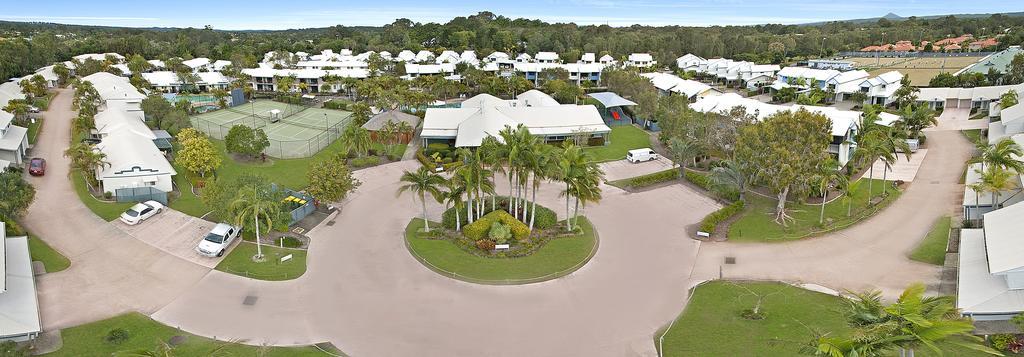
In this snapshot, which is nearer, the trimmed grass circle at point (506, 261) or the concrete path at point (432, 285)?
the concrete path at point (432, 285)

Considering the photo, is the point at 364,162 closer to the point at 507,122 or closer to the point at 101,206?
the point at 507,122

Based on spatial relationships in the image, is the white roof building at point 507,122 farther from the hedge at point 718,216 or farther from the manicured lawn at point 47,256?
the manicured lawn at point 47,256

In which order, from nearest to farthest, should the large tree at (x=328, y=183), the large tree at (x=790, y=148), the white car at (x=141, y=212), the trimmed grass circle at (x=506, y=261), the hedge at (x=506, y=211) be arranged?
the trimmed grass circle at (x=506, y=261)
the large tree at (x=790, y=148)
the white car at (x=141, y=212)
the hedge at (x=506, y=211)
the large tree at (x=328, y=183)

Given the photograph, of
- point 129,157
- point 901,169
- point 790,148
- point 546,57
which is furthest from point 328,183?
point 546,57

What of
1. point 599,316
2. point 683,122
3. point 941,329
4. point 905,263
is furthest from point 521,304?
point 683,122

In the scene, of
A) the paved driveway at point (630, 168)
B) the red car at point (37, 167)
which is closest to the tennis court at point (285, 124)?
the red car at point (37, 167)

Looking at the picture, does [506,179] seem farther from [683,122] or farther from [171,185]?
[171,185]

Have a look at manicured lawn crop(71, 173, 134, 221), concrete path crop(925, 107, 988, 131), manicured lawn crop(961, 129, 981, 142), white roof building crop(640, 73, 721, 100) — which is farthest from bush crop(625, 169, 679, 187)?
white roof building crop(640, 73, 721, 100)
